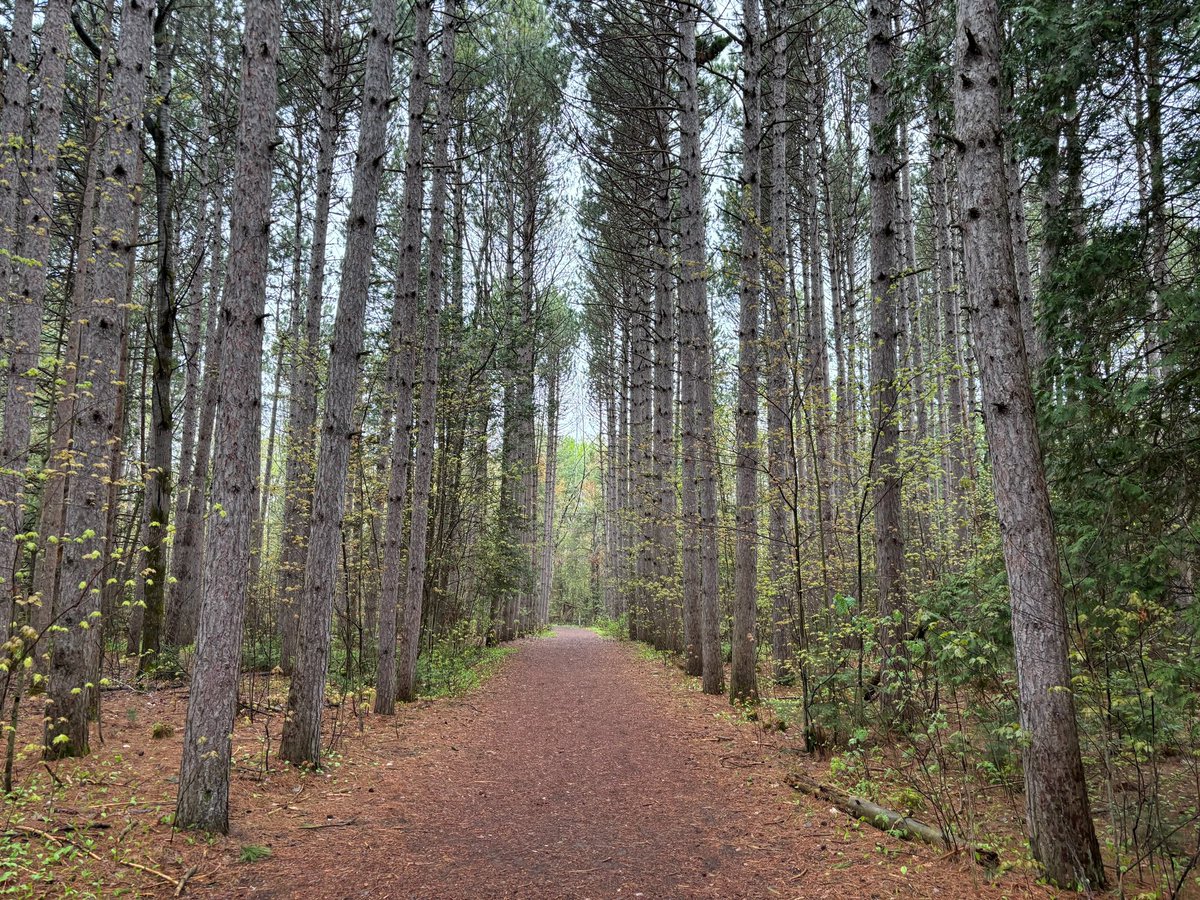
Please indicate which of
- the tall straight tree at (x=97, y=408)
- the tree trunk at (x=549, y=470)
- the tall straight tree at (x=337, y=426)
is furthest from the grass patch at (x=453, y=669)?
the tree trunk at (x=549, y=470)

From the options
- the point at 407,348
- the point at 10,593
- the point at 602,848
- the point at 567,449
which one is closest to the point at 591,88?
the point at 407,348

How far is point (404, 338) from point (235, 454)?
157 inches

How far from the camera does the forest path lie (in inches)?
136

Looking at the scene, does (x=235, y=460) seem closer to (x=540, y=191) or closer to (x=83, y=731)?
(x=83, y=731)

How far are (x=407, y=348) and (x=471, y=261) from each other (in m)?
8.41

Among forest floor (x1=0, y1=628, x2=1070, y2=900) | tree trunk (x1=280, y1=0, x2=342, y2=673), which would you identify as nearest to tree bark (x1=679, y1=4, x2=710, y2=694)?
forest floor (x1=0, y1=628, x2=1070, y2=900)

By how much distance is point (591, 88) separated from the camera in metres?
12.7

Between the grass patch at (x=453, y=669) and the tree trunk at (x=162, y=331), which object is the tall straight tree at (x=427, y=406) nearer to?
the grass patch at (x=453, y=669)

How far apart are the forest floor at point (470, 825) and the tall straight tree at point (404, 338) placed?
2.91 feet

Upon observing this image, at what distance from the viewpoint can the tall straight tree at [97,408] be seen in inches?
188

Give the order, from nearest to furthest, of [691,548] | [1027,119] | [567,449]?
[1027,119] → [691,548] → [567,449]

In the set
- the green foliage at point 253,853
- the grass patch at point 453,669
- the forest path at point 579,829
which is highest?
the green foliage at point 253,853

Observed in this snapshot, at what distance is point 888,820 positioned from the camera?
160 inches

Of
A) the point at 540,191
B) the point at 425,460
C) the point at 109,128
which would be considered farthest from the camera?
the point at 540,191
